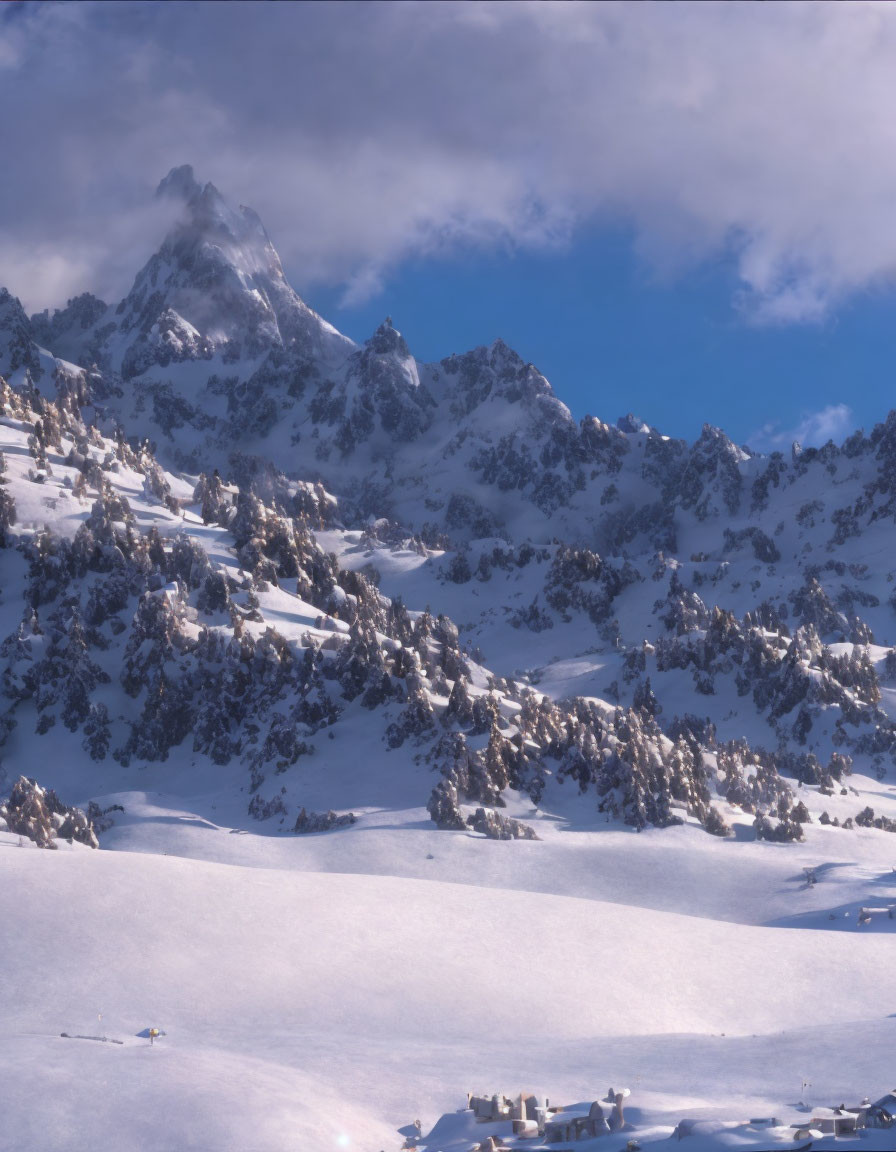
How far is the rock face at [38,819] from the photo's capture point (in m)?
64.2

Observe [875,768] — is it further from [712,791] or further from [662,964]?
[662,964]

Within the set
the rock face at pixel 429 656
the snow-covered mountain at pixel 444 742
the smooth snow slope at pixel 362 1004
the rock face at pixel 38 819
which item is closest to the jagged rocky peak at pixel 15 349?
the rock face at pixel 429 656

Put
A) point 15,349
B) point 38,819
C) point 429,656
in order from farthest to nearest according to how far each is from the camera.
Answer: point 15,349 → point 429,656 → point 38,819

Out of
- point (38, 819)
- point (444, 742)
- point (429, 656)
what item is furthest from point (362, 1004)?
point (429, 656)

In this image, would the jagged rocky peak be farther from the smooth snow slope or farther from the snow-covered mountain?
the smooth snow slope

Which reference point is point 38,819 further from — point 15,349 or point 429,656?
point 15,349

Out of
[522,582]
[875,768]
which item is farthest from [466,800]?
[522,582]

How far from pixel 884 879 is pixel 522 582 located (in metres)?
85.6

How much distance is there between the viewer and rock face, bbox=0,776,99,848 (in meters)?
64.2

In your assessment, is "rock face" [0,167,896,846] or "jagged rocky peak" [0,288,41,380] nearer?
"rock face" [0,167,896,846]

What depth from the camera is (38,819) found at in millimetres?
65188

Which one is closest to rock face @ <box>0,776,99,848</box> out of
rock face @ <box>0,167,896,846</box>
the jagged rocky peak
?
rock face @ <box>0,167,896,846</box>

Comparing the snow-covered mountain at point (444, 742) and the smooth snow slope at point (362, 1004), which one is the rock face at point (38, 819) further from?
the smooth snow slope at point (362, 1004)

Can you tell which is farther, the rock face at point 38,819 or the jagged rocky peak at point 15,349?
the jagged rocky peak at point 15,349
